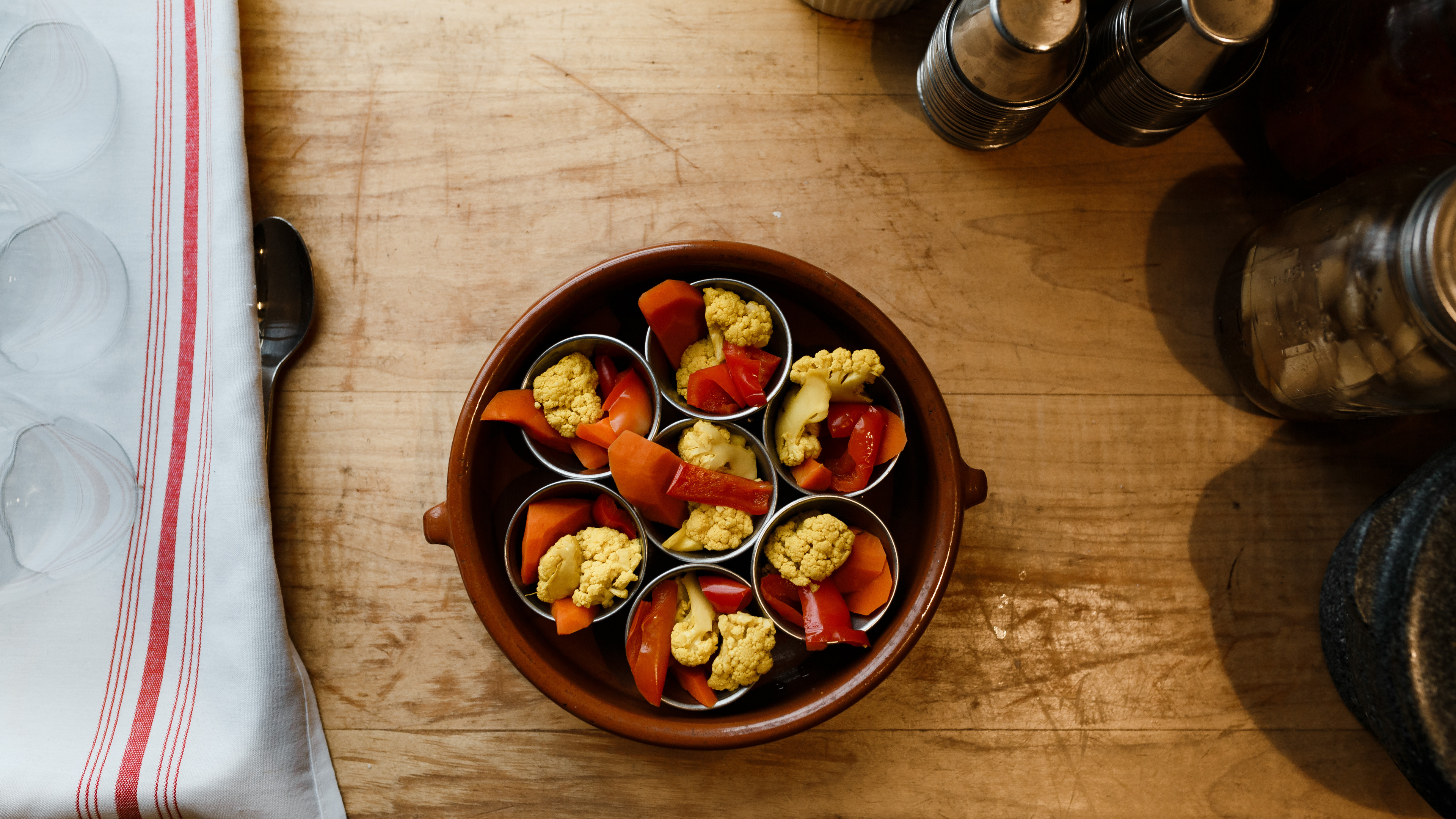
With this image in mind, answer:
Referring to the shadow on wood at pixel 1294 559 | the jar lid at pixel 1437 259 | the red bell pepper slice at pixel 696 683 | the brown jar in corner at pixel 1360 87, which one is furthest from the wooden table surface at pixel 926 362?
the jar lid at pixel 1437 259

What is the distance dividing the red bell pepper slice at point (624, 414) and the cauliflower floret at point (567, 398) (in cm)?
1

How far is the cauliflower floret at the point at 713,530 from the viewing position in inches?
41.8

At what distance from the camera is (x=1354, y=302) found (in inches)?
40.5

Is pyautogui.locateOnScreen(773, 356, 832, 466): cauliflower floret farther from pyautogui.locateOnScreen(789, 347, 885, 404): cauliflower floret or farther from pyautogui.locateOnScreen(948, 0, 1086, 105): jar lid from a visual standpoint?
pyautogui.locateOnScreen(948, 0, 1086, 105): jar lid

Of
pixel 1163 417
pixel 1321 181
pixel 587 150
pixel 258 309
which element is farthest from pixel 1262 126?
pixel 258 309

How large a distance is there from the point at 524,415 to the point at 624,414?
14cm

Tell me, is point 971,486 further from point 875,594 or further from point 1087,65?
point 1087,65

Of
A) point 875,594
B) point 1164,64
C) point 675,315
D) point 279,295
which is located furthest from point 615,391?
point 1164,64

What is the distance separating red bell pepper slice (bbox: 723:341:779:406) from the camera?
1.07 m

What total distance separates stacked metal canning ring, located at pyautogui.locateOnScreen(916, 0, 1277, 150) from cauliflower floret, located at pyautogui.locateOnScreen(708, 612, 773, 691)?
2.78 ft

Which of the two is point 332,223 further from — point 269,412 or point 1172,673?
point 1172,673

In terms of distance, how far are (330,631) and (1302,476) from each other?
1635 millimetres

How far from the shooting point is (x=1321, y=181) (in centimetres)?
121

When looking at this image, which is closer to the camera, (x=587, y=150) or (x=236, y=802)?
(x=236, y=802)
